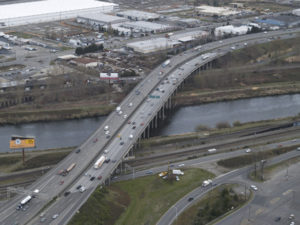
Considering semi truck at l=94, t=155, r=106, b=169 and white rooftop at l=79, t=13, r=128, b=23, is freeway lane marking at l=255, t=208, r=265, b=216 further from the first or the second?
white rooftop at l=79, t=13, r=128, b=23

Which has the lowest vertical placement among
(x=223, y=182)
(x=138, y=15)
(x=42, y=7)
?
(x=223, y=182)

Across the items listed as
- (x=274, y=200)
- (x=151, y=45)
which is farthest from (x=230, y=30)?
(x=274, y=200)

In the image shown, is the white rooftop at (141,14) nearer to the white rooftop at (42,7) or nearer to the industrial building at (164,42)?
the white rooftop at (42,7)

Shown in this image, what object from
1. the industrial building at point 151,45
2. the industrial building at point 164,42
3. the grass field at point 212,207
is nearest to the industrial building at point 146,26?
the industrial building at point 164,42

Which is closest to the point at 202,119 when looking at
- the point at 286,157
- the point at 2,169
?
the point at 286,157

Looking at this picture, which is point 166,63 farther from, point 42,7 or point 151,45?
point 42,7

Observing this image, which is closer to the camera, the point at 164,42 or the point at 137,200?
the point at 137,200
